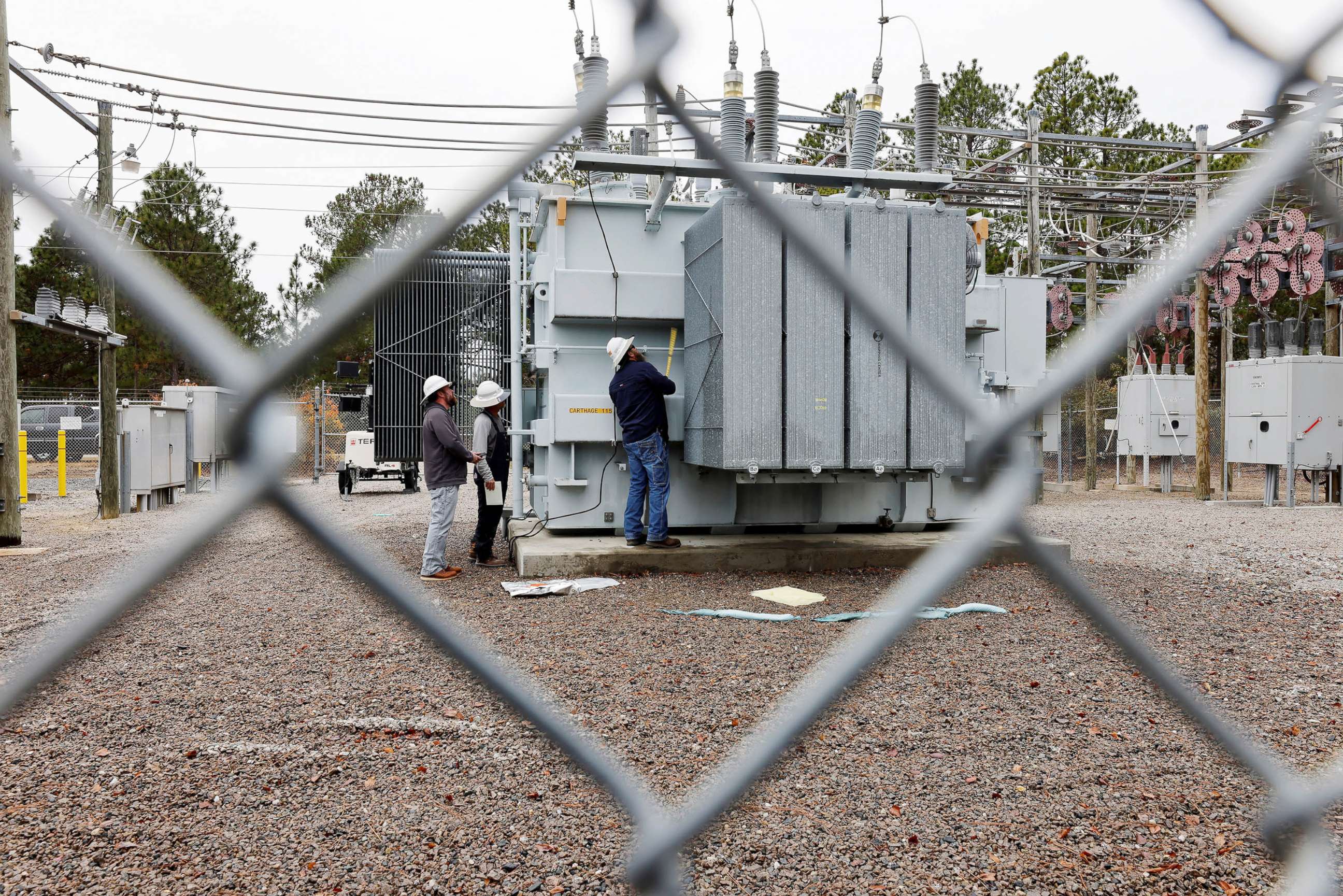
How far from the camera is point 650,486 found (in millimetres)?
7789

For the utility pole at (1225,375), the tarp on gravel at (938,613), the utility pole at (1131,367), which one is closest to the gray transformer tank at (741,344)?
the tarp on gravel at (938,613)

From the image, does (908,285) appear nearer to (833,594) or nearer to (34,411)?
(833,594)

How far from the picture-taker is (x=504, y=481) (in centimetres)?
899

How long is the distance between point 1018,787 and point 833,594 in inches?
147

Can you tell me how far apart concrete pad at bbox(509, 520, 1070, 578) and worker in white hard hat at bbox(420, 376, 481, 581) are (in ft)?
2.20

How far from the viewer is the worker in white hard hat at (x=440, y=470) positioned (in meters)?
7.88

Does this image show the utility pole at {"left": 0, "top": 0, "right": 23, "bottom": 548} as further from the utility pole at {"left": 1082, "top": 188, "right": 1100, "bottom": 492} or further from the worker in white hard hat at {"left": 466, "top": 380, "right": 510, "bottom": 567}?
the utility pole at {"left": 1082, "top": 188, "right": 1100, "bottom": 492}

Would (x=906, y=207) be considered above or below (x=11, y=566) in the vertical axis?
above

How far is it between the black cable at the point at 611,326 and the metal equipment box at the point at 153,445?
27.8ft

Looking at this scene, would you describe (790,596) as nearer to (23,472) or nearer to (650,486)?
(650,486)

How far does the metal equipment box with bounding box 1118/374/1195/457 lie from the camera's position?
17781 mm

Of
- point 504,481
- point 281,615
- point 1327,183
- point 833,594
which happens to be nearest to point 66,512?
point 504,481

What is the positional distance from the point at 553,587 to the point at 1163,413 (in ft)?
49.9

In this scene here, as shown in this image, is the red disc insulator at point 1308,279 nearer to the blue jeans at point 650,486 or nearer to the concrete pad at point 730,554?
the concrete pad at point 730,554
